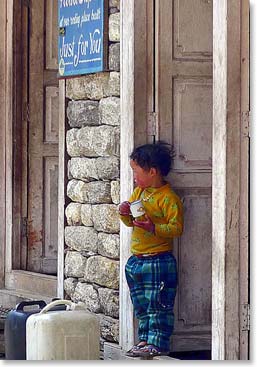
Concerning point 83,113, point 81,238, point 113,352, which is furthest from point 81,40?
point 113,352

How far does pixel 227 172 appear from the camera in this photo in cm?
620

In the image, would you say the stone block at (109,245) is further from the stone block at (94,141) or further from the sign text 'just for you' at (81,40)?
the sign text 'just for you' at (81,40)

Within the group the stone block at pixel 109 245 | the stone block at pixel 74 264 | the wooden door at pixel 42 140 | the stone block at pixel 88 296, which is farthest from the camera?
the wooden door at pixel 42 140

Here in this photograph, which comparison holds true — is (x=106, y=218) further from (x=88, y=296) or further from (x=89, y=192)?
(x=88, y=296)

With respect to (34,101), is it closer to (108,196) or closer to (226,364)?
(108,196)

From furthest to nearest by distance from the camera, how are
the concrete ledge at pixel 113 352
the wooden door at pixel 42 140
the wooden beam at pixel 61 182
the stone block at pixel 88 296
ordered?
1. the wooden door at pixel 42 140
2. the wooden beam at pixel 61 182
3. the stone block at pixel 88 296
4. the concrete ledge at pixel 113 352

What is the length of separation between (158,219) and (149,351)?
0.77 metres

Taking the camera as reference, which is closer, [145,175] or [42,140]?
[145,175]

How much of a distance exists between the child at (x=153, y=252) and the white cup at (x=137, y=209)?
0.15 ft

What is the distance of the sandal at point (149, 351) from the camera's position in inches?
277

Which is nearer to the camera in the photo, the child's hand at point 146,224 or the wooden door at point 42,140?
the child's hand at point 146,224

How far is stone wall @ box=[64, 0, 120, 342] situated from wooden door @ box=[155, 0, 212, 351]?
41cm

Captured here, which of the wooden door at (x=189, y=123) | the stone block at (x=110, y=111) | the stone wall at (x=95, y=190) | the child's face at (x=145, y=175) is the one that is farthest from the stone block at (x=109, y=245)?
the stone block at (x=110, y=111)

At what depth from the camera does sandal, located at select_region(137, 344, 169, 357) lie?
23.1ft
